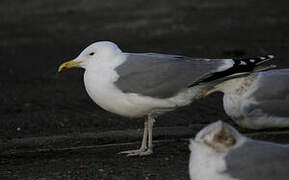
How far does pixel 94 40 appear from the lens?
35.7 feet

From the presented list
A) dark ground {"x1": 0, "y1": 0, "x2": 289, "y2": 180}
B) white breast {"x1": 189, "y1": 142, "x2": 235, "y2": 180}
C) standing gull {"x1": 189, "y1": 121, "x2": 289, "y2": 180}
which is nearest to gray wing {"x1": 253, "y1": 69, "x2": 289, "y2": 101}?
dark ground {"x1": 0, "y1": 0, "x2": 289, "y2": 180}

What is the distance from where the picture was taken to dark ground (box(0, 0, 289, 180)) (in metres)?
5.31

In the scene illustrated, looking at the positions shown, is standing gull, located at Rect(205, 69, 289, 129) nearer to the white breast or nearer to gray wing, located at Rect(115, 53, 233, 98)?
gray wing, located at Rect(115, 53, 233, 98)

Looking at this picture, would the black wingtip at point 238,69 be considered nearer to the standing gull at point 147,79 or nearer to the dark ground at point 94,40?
the standing gull at point 147,79

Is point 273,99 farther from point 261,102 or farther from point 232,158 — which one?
point 232,158

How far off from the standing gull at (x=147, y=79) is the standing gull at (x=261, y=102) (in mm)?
532

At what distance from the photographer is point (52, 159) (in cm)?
548

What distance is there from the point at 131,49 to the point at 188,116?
3484 millimetres

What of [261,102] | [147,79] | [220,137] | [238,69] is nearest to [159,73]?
[147,79]

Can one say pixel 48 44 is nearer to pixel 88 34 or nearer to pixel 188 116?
pixel 88 34

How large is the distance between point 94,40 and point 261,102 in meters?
5.18

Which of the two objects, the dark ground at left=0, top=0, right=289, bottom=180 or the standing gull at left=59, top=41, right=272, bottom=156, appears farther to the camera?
the standing gull at left=59, top=41, right=272, bottom=156

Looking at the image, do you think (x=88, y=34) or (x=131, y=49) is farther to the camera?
(x=88, y=34)

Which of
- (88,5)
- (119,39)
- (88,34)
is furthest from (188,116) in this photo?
(88,5)
